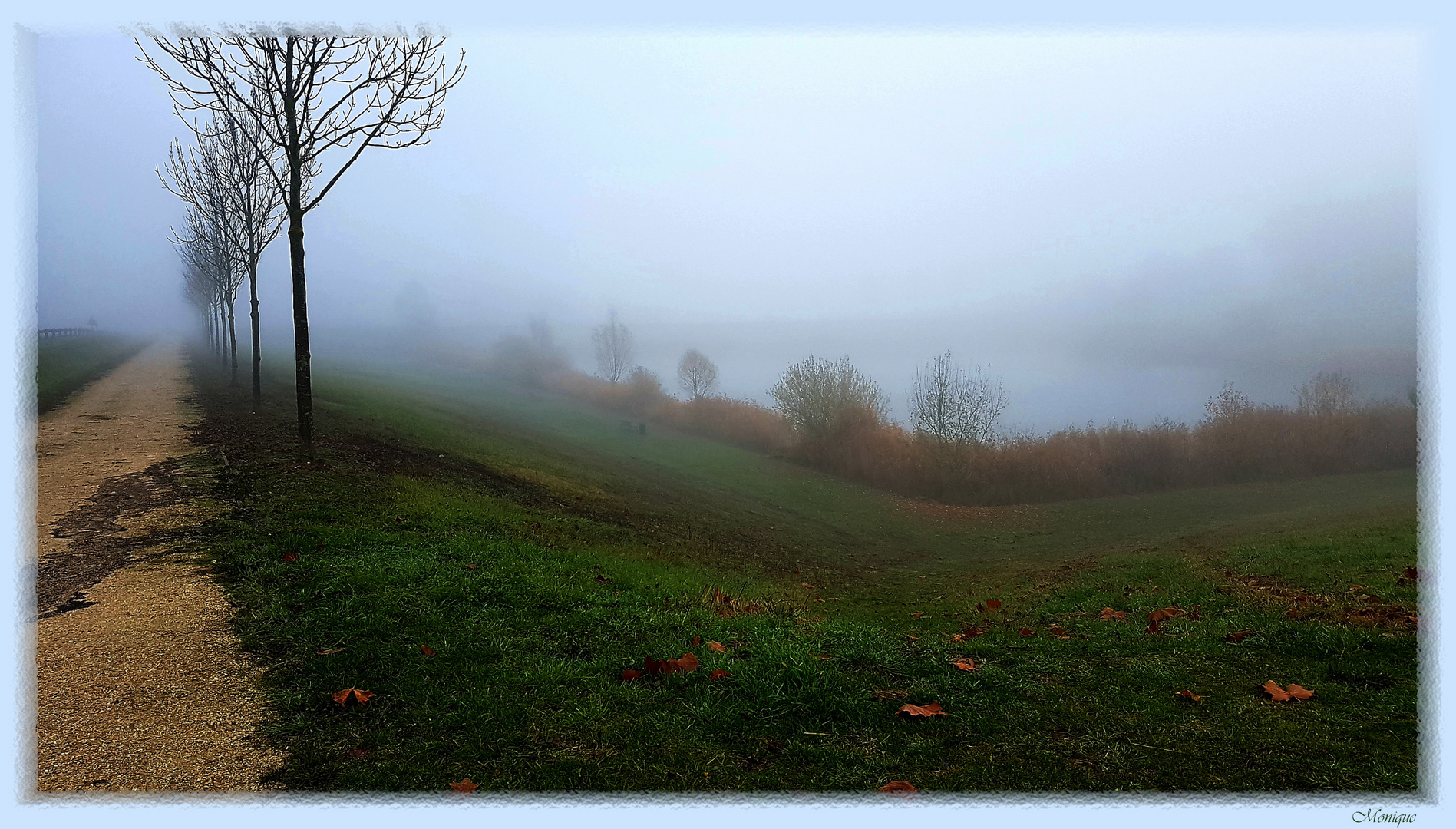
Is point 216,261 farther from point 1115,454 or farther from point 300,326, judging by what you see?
point 1115,454

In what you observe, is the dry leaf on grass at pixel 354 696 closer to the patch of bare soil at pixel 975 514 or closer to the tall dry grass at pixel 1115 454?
the patch of bare soil at pixel 975 514

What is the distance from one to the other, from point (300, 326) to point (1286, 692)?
1556 centimetres

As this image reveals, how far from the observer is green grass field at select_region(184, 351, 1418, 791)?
3775 millimetres

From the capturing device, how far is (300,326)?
13.4 meters

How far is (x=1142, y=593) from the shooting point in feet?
31.7

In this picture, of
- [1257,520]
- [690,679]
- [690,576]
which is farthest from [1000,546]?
[690,679]

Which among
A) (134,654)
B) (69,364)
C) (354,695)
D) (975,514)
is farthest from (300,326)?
(69,364)

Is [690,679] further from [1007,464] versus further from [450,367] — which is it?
[450,367]

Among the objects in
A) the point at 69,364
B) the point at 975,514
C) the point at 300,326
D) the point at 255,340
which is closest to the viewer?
the point at 300,326

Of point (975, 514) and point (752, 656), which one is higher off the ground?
point (752, 656)

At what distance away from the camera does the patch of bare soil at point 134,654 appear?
3934 mm

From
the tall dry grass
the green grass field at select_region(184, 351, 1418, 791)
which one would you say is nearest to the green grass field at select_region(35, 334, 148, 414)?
the green grass field at select_region(184, 351, 1418, 791)

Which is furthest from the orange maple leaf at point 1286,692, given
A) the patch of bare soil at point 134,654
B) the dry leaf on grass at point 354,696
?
the patch of bare soil at point 134,654

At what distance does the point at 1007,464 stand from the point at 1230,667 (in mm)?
31901
